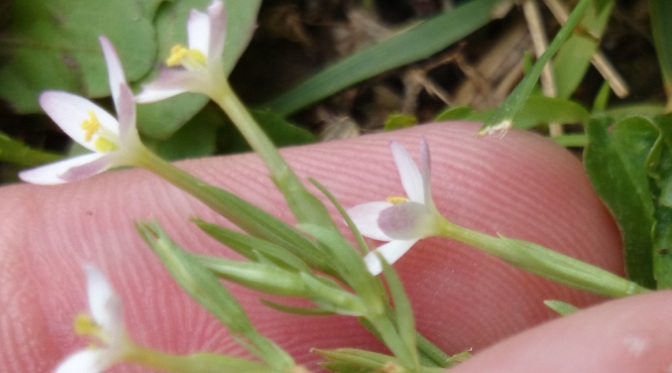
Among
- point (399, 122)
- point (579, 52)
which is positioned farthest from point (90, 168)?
point (579, 52)

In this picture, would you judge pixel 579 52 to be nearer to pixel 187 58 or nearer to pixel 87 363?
pixel 187 58

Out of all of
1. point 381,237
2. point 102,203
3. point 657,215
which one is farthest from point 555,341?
point 102,203

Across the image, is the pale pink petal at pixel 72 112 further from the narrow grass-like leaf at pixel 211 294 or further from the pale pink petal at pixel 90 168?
the narrow grass-like leaf at pixel 211 294

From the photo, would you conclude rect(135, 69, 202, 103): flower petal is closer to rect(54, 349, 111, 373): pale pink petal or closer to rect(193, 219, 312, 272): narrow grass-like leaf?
rect(193, 219, 312, 272): narrow grass-like leaf

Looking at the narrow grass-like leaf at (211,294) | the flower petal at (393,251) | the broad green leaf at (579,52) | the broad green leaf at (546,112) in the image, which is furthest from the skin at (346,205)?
the narrow grass-like leaf at (211,294)

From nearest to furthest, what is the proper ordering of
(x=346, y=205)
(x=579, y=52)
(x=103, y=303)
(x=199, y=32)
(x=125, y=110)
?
(x=103, y=303)
(x=125, y=110)
(x=199, y=32)
(x=346, y=205)
(x=579, y=52)
